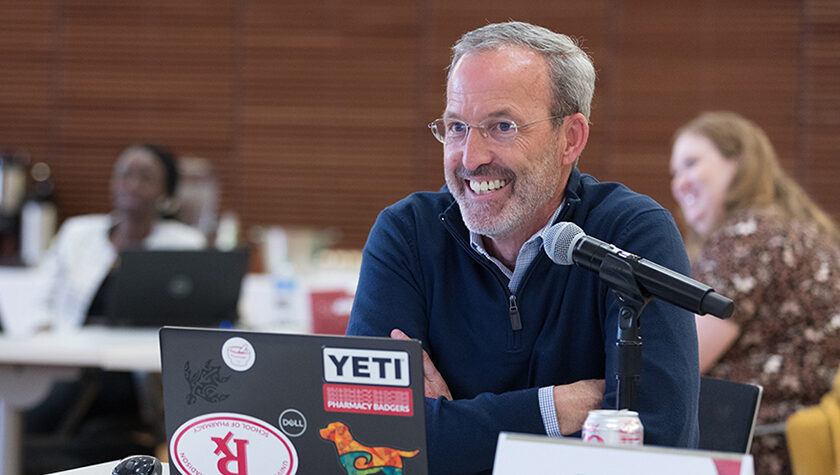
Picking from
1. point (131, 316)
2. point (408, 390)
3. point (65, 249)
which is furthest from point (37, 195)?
point (408, 390)

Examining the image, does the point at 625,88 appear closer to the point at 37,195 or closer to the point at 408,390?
the point at 37,195

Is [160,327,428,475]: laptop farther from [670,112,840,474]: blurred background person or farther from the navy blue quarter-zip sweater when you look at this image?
[670,112,840,474]: blurred background person

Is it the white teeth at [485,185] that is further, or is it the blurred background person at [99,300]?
the blurred background person at [99,300]

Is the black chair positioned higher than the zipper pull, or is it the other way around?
the zipper pull

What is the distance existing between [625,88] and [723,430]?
172 inches

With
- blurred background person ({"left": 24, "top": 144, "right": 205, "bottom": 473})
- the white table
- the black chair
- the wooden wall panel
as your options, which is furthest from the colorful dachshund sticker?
the wooden wall panel

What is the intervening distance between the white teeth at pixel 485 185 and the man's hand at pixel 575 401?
35cm

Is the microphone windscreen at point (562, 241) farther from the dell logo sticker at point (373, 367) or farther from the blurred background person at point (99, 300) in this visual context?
the blurred background person at point (99, 300)

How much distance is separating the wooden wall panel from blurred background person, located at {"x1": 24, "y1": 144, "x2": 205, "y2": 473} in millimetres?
1826

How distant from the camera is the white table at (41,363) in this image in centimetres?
287

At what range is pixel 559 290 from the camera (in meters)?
1.56

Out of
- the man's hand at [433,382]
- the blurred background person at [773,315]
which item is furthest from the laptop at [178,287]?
the man's hand at [433,382]

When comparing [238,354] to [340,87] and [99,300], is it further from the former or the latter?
[340,87]

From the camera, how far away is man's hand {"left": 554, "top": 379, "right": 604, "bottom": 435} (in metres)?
1.44
